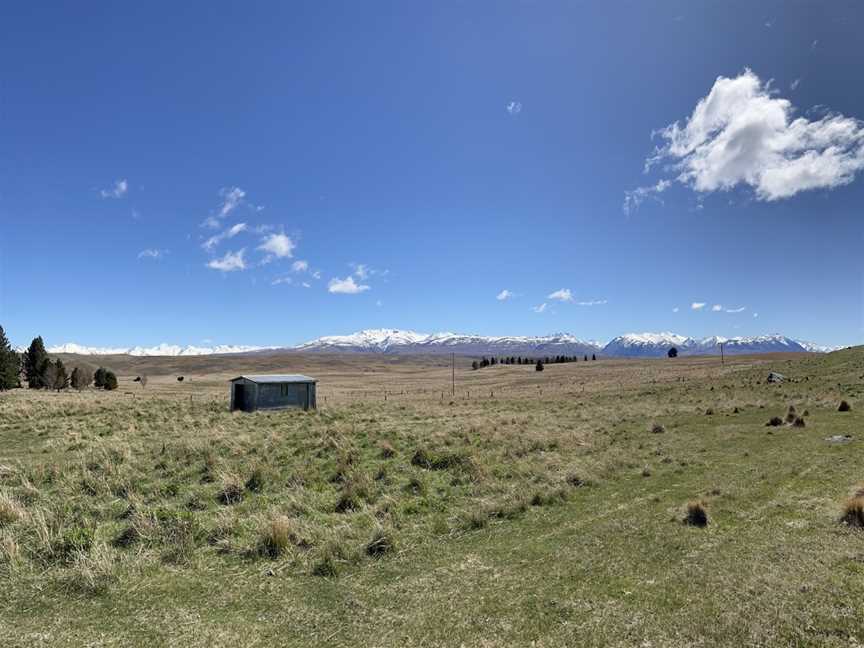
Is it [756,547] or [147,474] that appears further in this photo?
[147,474]

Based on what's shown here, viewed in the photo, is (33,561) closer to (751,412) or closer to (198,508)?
(198,508)

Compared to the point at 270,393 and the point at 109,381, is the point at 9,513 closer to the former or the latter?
the point at 270,393

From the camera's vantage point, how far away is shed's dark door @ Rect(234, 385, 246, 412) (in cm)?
3809

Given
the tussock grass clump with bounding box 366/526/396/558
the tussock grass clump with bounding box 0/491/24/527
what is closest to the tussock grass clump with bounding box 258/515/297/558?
the tussock grass clump with bounding box 366/526/396/558

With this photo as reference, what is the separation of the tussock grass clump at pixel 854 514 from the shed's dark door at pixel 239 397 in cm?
3712

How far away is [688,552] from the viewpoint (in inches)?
310

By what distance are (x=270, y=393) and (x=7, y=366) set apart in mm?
49293

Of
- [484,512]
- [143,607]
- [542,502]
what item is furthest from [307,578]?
[542,502]

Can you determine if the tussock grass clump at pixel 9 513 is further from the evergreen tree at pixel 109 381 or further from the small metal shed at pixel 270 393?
the evergreen tree at pixel 109 381

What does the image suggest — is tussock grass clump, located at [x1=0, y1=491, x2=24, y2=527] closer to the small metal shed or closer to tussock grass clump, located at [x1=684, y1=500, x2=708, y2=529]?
tussock grass clump, located at [x1=684, y1=500, x2=708, y2=529]

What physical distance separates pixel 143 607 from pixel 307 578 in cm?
223

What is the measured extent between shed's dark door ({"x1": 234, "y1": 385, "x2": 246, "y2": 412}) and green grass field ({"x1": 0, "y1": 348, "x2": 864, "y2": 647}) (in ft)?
63.0

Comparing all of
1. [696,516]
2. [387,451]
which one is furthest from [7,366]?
[696,516]

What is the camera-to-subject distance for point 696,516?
9367 mm
